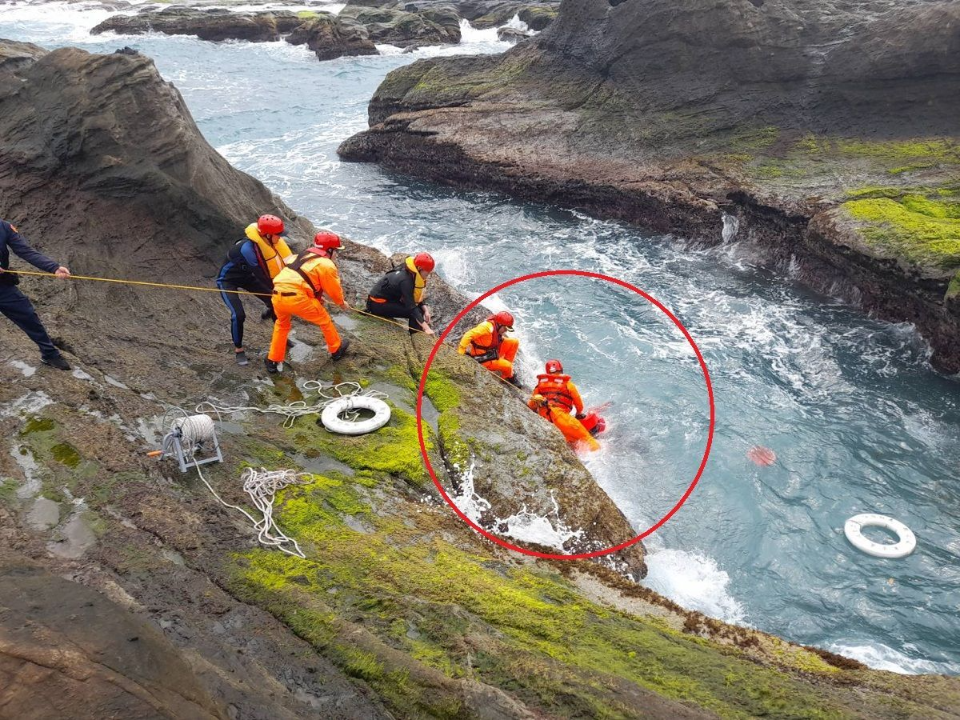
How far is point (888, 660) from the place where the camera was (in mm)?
8125

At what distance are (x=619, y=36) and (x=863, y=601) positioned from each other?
66.3 ft

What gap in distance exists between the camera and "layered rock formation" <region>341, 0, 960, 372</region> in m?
15.2

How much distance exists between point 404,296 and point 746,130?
14.8 meters

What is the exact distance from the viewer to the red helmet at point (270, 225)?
870 centimetres

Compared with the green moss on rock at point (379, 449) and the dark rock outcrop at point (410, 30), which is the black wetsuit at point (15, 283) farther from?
the dark rock outcrop at point (410, 30)

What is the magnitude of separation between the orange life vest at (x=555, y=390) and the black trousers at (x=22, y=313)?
7071 millimetres

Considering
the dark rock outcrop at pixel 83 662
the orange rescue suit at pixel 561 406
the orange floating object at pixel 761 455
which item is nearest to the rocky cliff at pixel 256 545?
the dark rock outcrop at pixel 83 662

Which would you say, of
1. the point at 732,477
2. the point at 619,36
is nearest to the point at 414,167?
the point at 619,36

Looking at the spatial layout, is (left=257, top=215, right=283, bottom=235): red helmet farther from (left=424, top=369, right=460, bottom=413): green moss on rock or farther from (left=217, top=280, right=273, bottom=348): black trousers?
(left=424, top=369, right=460, bottom=413): green moss on rock

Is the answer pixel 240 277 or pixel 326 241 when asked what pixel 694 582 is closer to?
pixel 326 241

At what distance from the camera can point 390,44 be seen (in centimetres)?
5122

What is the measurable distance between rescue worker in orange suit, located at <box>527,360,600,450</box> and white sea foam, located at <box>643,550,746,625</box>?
8.33 feet

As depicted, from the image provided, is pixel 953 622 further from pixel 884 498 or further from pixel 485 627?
pixel 485 627

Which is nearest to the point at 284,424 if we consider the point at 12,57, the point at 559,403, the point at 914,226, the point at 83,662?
the point at 83,662
